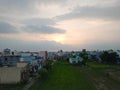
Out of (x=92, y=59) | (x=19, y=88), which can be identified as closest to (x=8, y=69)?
(x=19, y=88)

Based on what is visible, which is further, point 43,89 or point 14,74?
point 14,74

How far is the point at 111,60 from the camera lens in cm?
7250

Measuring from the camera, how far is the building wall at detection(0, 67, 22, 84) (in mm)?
31078

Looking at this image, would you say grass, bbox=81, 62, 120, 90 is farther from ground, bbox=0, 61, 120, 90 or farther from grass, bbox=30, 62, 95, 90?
grass, bbox=30, 62, 95, 90

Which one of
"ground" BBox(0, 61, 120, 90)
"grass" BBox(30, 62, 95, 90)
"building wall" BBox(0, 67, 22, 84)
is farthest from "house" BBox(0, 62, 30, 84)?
"grass" BBox(30, 62, 95, 90)

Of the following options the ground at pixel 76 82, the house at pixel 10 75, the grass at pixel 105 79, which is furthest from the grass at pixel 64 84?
the house at pixel 10 75

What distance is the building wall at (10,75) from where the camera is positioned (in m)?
31.1

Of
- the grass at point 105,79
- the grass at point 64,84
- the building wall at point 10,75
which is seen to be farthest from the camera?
the building wall at point 10,75

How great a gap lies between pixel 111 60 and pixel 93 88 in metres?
45.0

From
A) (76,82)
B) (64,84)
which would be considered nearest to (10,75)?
(64,84)

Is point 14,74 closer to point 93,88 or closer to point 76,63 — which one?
point 93,88

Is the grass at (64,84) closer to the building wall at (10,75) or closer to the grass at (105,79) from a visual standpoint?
the grass at (105,79)

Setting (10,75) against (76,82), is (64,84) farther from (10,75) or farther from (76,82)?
(10,75)

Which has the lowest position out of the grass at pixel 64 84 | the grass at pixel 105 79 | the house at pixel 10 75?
the grass at pixel 105 79
